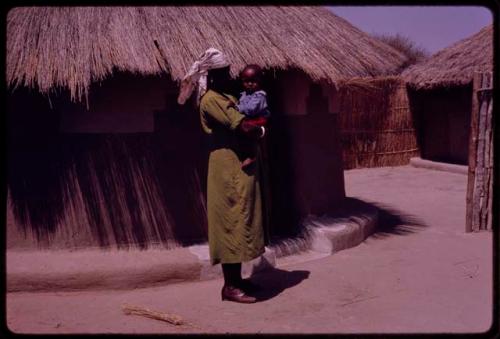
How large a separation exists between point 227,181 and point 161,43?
1613 millimetres

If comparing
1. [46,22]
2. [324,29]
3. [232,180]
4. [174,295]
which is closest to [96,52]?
[46,22]

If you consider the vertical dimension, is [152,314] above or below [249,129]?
below

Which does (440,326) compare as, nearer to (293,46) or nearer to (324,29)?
(293,46)

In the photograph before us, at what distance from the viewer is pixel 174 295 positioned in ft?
14.6

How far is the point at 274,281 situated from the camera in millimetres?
4730

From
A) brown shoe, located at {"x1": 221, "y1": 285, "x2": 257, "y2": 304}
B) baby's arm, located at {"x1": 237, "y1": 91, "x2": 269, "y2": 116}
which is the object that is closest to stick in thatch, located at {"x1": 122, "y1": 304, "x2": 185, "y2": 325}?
brown shoe, located at {"x1": 221, "y1": 285, "x2": 257, "y2": 304}

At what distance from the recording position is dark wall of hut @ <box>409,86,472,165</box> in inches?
487

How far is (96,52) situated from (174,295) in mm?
2131

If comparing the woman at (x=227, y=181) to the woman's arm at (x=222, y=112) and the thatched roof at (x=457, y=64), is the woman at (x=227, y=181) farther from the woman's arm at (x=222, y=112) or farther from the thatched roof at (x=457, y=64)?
the thatched roof at (x=457, y=64)

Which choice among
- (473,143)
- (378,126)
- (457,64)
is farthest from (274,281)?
(378,126)

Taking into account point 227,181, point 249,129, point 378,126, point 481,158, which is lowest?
point 481,158

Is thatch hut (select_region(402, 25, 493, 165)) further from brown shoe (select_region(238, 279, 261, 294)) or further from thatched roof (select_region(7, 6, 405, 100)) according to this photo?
brown shoe (select_region(238, 279, 261, 294))

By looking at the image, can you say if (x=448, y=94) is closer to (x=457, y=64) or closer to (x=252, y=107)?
(x=457, y=64)

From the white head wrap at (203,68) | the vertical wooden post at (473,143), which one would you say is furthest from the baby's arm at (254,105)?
the vertical wooden post at (473,143)
